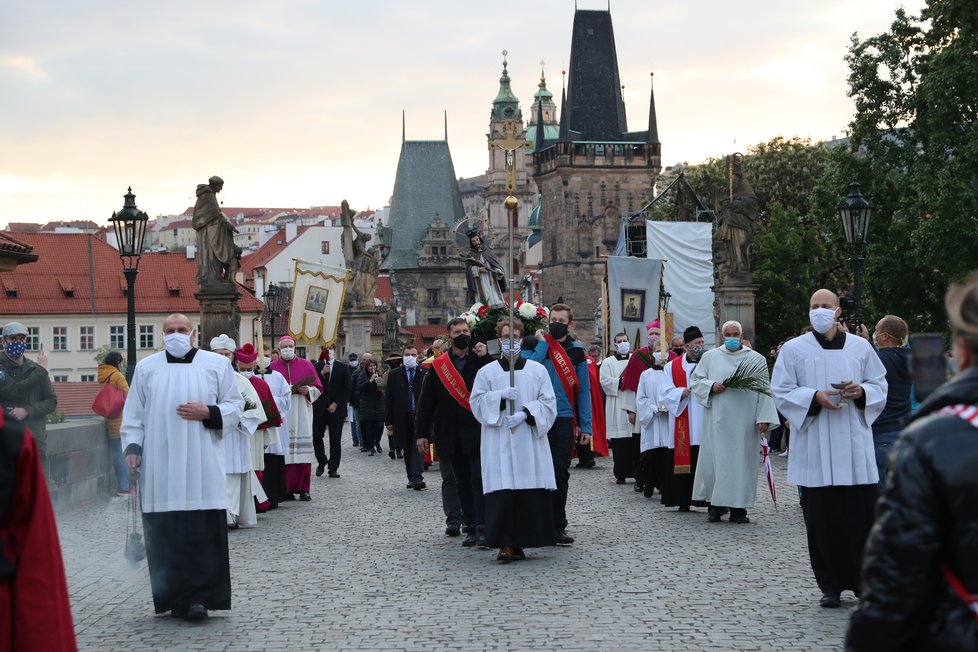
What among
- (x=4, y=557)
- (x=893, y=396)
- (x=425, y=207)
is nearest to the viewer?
(x=4, y=557)

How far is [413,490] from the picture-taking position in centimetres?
1998

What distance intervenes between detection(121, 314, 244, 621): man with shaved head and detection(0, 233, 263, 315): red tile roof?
70153mm

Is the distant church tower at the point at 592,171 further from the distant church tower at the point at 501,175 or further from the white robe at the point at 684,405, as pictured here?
the white robe at the point at 684,405

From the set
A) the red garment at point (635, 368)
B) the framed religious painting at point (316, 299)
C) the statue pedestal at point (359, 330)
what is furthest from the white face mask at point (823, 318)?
the statue pedestal at point (359, 330)

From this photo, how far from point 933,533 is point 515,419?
8410 millimetres

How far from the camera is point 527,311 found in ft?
46.2

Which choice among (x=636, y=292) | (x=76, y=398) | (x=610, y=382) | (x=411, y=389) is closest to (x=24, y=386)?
(x=76, y=398)

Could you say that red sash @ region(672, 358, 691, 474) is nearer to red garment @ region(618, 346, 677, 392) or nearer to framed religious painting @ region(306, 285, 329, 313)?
red garment @ region(618, 346, 677, 392)

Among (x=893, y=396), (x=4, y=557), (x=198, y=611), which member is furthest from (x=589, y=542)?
(x=4, y=557)

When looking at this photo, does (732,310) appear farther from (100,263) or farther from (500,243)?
(500,243)

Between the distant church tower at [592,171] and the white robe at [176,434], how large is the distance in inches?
4472

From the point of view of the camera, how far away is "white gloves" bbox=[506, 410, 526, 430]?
11984 mm

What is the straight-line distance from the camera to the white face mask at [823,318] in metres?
9.94

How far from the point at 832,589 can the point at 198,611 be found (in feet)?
13.2
